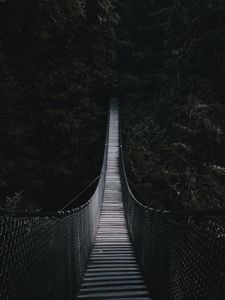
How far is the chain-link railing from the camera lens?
249 cm

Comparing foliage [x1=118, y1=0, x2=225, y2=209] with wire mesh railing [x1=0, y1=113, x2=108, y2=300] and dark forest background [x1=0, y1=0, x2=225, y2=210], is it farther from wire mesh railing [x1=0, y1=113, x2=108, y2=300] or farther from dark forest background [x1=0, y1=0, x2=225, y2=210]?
wire mesh railing [x1=0, y1=113, x2=108, y2=300]

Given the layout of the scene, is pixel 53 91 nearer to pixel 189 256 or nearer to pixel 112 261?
pixel 112 261

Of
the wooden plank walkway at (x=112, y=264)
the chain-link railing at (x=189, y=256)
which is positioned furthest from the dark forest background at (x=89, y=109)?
the chain-link railing at (x=189, y=256)

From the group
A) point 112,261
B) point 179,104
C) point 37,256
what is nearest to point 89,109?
point 179,104

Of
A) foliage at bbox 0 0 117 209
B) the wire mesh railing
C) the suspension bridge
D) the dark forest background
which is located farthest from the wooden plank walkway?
foliage at bbox 0 0 117 209

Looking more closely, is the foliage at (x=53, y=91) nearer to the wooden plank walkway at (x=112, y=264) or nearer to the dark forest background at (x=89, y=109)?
the dark forest background at (x=89, y=109)

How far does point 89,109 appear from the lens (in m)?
23.8

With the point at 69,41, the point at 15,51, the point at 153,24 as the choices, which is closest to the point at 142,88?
Answer: the point at 153,24

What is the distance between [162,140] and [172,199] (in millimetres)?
4760

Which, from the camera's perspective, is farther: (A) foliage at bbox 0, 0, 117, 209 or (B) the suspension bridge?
(A) foliage at bbox 0, 0, 117, 209

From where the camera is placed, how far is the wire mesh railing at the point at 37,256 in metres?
2.54

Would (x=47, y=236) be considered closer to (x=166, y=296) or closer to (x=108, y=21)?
(x=166, y=296)

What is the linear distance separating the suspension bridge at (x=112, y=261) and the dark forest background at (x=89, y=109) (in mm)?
4646

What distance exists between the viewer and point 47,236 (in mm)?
3609
